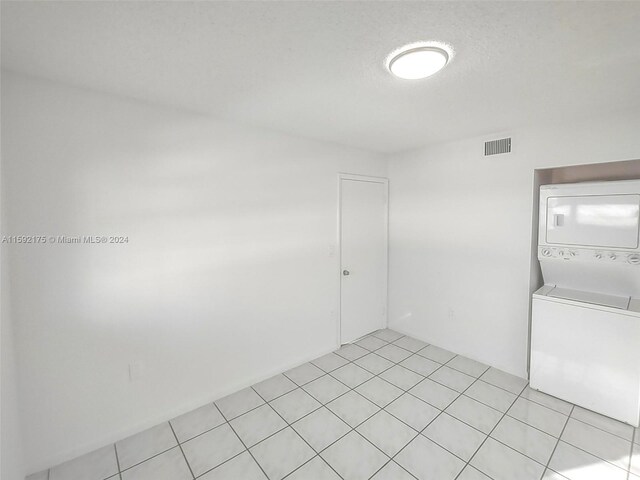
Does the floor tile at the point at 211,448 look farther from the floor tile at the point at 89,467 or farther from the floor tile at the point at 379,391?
the floor tile at the point at 379,391

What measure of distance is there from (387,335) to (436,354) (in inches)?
26.4

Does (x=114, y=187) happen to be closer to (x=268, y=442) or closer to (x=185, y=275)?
(x=185, y=275)

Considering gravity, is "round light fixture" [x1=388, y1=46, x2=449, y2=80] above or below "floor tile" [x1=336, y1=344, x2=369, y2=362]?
above

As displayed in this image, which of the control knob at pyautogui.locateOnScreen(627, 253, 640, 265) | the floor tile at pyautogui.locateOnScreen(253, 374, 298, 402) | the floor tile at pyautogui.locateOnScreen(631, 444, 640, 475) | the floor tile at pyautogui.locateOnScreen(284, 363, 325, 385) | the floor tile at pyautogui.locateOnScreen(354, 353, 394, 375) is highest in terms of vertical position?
the control knob at pyautogui.locateOnScreen(627, 253, 640, 265)

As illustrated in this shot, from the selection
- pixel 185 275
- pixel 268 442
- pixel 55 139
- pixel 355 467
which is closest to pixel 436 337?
pixel 355 467

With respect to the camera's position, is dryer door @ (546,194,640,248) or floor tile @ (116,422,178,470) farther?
dryer door @ (546,194,640,248)

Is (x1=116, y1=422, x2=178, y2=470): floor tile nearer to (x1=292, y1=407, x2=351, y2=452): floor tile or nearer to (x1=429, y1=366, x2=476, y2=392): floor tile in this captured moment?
(x1=292, y1=407, x2=351, y2=452): floor tile

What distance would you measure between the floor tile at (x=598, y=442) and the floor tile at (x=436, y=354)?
1098 millimetres

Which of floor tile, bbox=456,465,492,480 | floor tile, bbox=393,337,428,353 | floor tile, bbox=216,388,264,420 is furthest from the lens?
floor tile, bbox=393,337,428,353

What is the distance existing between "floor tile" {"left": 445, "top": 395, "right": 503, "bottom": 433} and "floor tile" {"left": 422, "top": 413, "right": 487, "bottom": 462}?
0.20ft

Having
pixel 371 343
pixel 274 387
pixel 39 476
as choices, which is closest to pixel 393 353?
pixel 371 343

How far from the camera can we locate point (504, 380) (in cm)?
270

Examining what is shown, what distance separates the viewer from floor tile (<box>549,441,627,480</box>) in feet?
5.61

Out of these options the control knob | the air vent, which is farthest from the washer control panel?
the air vent
